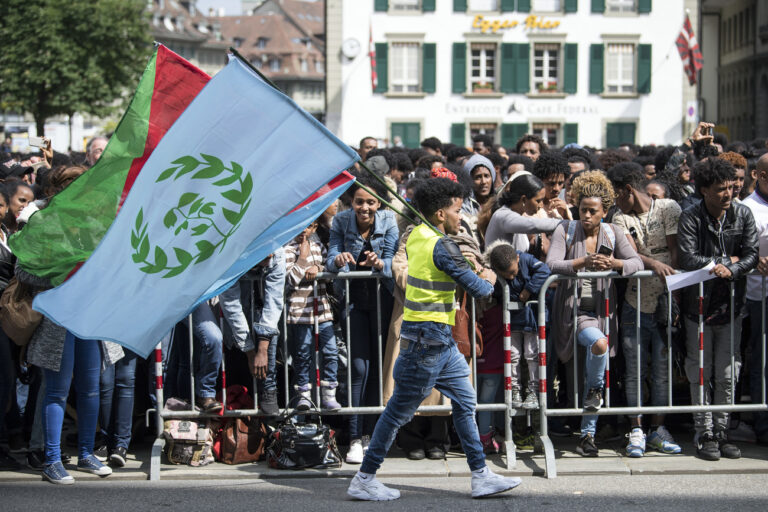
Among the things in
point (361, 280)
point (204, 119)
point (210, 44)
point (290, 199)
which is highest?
point (210, 44)

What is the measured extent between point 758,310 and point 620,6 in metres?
42.3

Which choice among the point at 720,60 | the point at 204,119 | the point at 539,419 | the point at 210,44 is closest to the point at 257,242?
the point at 204,119

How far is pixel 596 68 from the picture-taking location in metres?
47.2

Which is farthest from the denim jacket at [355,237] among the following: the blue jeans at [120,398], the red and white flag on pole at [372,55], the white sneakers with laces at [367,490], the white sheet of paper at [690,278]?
the red and white flag on pole at [372,55]

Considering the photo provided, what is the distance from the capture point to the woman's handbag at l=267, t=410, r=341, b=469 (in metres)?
7.26

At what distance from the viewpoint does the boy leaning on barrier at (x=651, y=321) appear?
7.59 m

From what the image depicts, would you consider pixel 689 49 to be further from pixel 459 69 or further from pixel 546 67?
pixel 459 69

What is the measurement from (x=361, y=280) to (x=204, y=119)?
2024mm

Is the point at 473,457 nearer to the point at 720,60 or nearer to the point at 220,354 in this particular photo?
the point at 220,354

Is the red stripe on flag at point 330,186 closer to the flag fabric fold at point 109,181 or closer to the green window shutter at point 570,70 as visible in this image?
the flag fabric fold at point 109,181

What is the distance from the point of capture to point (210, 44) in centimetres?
11069

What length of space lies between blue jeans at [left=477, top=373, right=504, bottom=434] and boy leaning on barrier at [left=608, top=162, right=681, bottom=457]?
3.14ft

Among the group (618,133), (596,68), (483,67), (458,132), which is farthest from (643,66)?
(458,132)

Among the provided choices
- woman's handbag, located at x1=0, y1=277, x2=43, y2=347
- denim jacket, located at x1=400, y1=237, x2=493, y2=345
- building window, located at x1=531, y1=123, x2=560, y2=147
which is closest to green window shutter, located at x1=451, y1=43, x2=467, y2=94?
building window, located at x1=531, y1=123, x2=560, y2=147
